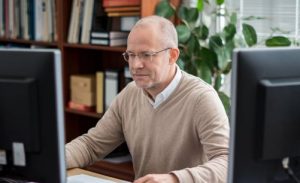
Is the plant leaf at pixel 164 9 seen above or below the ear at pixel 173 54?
above

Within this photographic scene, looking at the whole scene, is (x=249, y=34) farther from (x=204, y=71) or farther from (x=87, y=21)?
(x=87, y=21)

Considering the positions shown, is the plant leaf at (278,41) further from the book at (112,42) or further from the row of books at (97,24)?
the book at (112,42)

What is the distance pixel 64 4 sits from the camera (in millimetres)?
3258

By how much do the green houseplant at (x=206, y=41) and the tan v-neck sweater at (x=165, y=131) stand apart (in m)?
0.70

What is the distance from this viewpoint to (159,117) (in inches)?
76.8

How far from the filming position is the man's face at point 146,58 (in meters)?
1.83

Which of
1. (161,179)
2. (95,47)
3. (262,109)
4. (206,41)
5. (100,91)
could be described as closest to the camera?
(262,109)

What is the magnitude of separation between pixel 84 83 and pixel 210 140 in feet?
5.50

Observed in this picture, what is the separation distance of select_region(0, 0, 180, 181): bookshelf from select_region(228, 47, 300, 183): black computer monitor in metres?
1.73

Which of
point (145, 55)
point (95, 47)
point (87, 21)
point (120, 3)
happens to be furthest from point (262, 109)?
point (87, 21)

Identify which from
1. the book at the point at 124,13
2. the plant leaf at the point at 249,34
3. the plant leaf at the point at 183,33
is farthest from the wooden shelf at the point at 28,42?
the plant leaf at the point at 249,34

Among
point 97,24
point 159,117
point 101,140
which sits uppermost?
point 97,24

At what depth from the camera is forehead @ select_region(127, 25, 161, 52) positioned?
→ 6.01ft

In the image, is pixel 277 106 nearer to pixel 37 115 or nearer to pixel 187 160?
pixel 37 115
